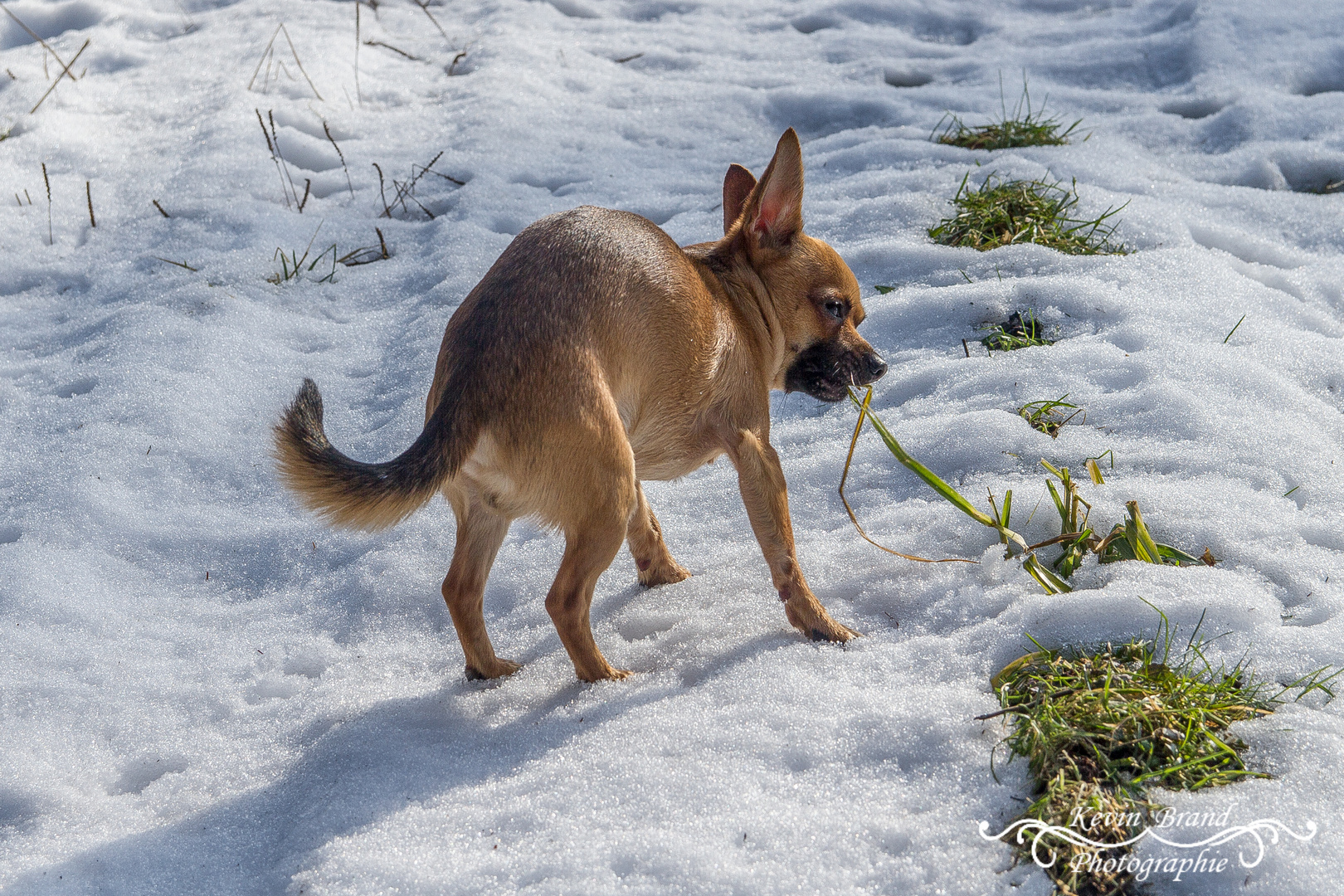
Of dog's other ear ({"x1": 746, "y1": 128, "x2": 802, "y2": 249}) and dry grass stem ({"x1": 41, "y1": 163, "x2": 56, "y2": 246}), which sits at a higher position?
dog's other ear ({"x1": 746, "y1": 128, "x2": 802, "y2": 249})

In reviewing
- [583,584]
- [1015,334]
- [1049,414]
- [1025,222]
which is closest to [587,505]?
[583,584]

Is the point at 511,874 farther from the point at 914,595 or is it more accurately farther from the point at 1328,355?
the point at 1328,355

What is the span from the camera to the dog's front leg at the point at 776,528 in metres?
3.04

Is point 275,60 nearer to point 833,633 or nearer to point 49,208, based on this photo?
point 49,208

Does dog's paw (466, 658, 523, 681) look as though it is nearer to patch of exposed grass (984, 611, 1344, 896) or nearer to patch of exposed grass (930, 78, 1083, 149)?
patch of exposed grass (984, 611, 1344, 896)

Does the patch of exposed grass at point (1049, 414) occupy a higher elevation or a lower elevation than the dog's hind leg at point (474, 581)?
higher

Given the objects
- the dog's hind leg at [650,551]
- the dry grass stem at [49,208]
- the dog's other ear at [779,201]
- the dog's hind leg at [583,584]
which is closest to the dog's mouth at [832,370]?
the dog's other ear at [779,201]

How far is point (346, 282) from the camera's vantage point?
520 centimetres

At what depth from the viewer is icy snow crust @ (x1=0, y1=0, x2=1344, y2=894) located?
7.90 ft

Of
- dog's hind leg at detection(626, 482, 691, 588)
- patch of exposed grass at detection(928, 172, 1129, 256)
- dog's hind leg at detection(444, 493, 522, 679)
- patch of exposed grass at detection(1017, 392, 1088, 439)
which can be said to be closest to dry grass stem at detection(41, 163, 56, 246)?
dog's hind leg at detection(444, 493, 522, 679)

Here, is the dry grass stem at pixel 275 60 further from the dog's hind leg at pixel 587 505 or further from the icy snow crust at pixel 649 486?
the dog's hind leg at pixel 587 505

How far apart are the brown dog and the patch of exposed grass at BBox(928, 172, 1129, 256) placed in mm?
1416

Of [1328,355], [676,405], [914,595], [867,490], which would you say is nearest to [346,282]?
[676,405]

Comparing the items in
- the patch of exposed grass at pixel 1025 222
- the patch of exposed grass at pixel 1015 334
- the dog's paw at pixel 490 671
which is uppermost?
the patch of exposed grass at pixel 1025 222
